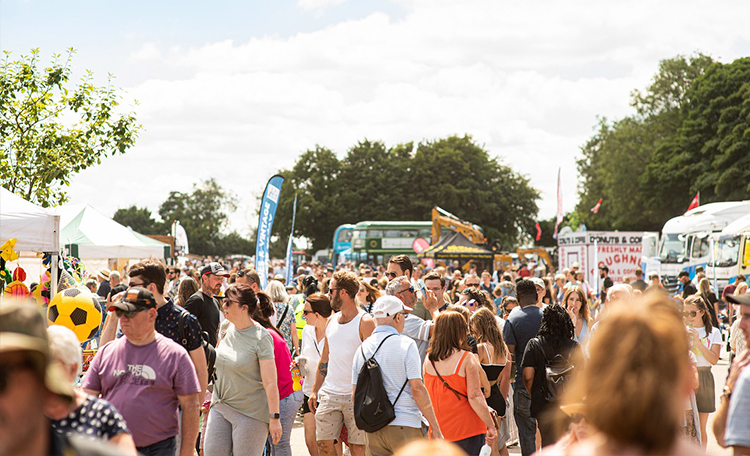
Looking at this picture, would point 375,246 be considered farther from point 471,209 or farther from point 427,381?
point 427,381

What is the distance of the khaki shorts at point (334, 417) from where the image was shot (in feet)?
23.3

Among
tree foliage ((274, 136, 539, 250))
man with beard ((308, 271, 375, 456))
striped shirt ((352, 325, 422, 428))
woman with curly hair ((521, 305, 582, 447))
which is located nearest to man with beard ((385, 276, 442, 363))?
man with beard ((308, 271, 375, 456))

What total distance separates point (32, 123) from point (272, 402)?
1206 cm

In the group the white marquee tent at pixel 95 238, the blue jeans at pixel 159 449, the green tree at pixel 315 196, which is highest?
the green tree at pixel 315 196

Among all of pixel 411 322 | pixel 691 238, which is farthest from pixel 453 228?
pixel 411 322

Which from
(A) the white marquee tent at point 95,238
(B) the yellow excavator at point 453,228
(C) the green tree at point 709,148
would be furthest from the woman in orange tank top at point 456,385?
(C) the green tree at point 709,148

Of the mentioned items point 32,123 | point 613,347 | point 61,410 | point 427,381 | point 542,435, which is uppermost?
point 32,123

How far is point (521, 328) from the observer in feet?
25.8

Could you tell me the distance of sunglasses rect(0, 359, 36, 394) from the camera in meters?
2.17

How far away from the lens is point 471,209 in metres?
71.5

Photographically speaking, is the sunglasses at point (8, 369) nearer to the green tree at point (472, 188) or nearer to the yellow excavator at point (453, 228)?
the yellow excavator at point (453, 228)

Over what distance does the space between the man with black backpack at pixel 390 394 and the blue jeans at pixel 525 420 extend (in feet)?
5.65

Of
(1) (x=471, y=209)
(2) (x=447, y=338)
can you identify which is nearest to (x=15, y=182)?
(2) (x=447, y=338)

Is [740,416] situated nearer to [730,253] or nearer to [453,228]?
[730,253]
